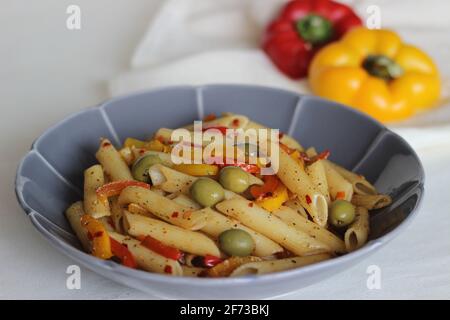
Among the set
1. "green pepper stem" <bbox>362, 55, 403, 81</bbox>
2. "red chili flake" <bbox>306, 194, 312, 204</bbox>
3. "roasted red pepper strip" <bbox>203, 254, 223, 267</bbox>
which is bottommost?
"roasted red pepper strip" <bbox>203, 254, 223, 267</bbox>

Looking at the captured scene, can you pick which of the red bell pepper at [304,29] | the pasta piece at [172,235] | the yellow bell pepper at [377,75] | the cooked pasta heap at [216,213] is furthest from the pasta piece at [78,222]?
the red bell pepper at [304,29]

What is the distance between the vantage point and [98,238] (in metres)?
1.58

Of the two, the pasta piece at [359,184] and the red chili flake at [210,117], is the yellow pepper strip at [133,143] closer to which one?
the red chili flake at [210,117]

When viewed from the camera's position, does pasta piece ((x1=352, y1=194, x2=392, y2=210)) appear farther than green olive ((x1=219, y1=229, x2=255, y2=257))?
Yes

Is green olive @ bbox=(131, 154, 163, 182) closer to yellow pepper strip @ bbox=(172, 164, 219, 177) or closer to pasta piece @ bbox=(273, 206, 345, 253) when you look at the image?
yellow pepper strip @ bbox=(172, 164, 219, 177)

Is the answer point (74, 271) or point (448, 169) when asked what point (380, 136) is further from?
point (74, 271)

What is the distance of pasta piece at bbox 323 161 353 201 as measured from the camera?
1.85 meters

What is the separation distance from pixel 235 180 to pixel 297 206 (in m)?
0.19

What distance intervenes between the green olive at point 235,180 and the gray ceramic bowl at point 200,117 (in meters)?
0.32

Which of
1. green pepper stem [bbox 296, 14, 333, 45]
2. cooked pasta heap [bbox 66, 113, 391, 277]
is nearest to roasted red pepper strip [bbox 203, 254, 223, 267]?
cooked pasta heap [bbox 66, 113, 391, 277]

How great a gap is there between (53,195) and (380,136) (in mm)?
987
